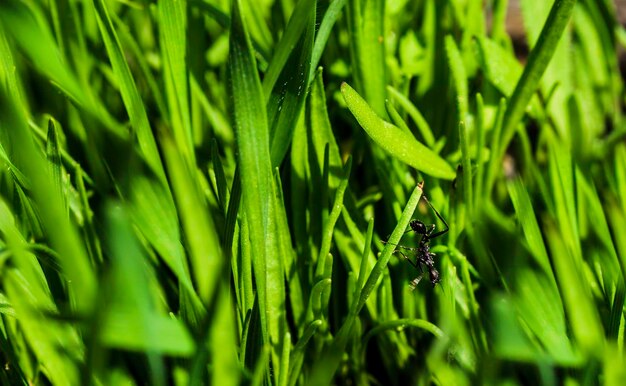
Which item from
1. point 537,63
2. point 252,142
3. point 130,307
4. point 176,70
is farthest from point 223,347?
point 537,63

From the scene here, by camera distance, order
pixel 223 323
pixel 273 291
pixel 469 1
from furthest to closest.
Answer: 1. pixel 469 1
2. pixel 273 291
3. pixel 223 323

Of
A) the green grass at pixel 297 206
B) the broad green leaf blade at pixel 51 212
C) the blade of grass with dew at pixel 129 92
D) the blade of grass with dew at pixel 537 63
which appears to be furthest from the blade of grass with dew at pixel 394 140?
the broad green leaf blade at pixel 51 212

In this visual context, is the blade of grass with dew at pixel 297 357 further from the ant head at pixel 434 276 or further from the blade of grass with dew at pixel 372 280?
the ant head at pixel 434 276

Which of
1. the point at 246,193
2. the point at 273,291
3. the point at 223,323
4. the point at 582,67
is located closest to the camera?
the point at 223,323

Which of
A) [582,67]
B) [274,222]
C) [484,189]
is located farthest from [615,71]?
[274,222]

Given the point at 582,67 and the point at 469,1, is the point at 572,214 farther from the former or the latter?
the point at 582,67

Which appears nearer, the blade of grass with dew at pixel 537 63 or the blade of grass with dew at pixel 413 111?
the blade of grass with dew at pixel 537 63
